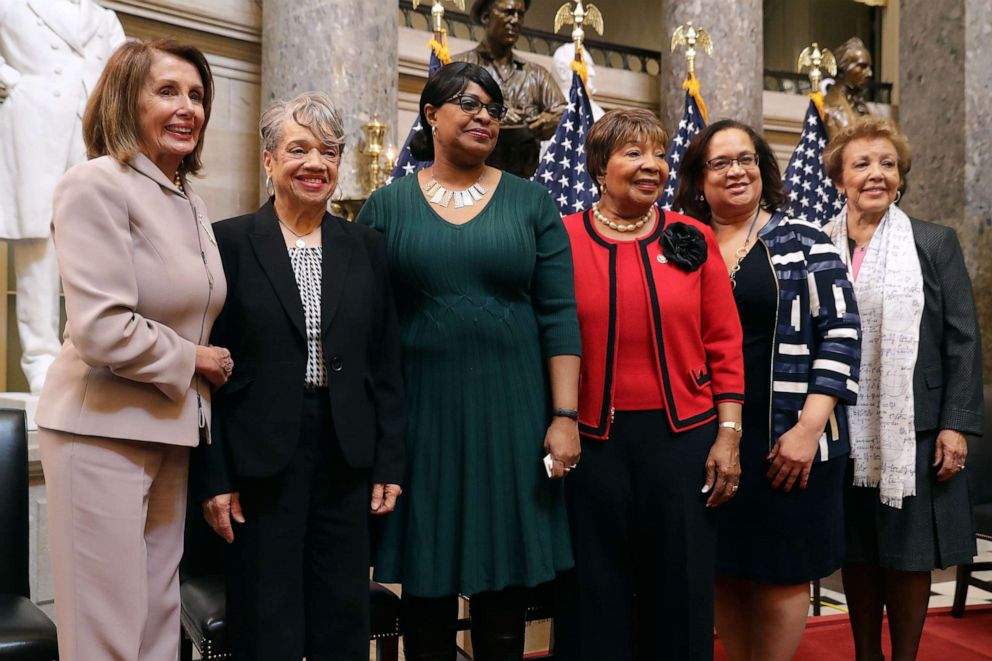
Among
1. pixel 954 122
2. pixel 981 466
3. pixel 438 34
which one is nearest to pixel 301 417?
pixel 981 466

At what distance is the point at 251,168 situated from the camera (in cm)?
711

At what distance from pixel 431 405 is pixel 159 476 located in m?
0.64

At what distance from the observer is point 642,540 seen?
2.35 metres

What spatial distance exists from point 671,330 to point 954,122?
19.9ft

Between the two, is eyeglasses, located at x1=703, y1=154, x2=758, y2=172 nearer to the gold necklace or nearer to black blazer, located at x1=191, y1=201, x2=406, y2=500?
the gold necklace

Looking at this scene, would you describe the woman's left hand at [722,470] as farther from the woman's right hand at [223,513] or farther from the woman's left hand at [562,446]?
the woman's right hand at [223,513]

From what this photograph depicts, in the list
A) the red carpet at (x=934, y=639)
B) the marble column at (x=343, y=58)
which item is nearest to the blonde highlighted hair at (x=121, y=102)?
the red carpet at (x=934, y=639)

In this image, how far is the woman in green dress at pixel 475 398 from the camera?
2.19 metres

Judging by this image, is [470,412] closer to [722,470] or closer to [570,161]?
[722,470]

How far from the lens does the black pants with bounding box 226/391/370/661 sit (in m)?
2.01

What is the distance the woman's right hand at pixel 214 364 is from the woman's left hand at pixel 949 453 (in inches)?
88.5

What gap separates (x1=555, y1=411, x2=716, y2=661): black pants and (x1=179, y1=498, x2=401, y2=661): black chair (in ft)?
1.54

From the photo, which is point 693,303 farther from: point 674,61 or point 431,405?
point 674,61

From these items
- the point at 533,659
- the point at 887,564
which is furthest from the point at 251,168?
the point at 887,564
